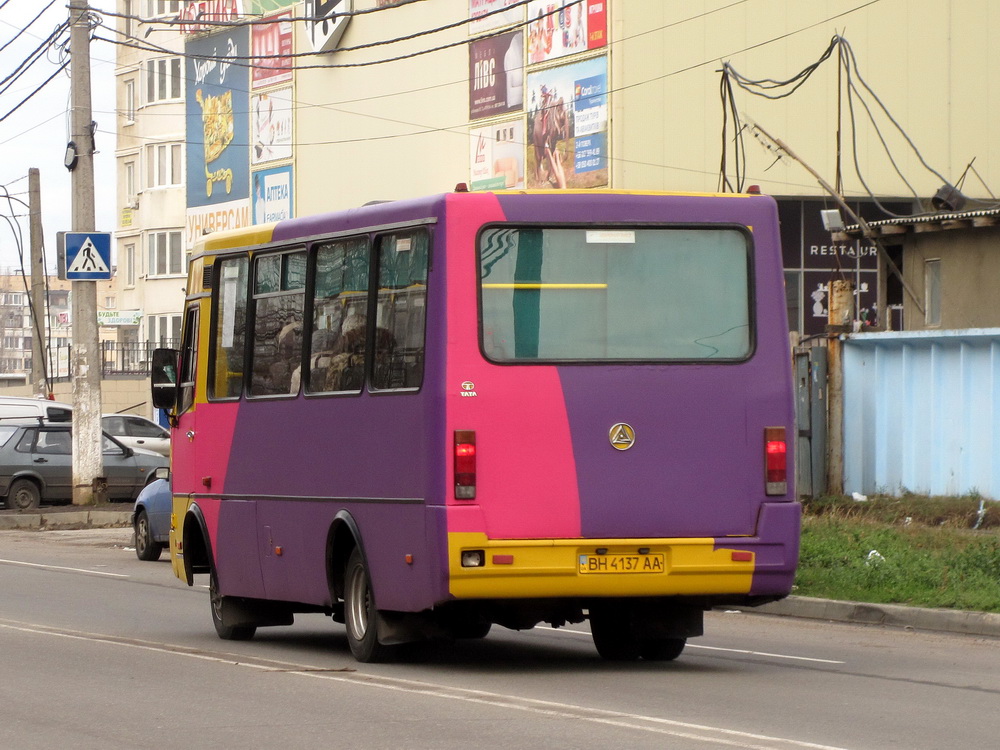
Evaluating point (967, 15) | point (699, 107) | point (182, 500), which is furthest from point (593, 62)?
point (182, 500)

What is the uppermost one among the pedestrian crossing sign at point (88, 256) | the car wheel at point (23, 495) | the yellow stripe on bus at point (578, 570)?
the pedestrian crossing sign at point (88, 256)

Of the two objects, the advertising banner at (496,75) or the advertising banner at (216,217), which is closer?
the advertising banner at (496,75)

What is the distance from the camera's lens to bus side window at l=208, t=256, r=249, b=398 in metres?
12.8

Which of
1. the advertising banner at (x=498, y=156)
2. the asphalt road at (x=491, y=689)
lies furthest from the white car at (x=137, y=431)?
the asphalt road at (x=491, y=689)

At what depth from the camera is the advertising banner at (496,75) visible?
51.3 meters

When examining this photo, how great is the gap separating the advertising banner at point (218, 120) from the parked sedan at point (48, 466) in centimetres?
3596

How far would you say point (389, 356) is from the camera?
1093 cm

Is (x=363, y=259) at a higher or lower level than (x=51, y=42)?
lower

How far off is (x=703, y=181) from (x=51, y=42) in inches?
780

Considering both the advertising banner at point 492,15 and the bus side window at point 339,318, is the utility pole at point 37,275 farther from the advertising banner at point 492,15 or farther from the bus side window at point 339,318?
the bus side window at point 339,318

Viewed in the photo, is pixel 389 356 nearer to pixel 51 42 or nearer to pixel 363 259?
pixel 363 259

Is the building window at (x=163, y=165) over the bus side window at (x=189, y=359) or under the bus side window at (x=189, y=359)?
over

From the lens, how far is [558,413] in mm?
10477

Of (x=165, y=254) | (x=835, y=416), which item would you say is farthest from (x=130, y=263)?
(x=835, y=416)
